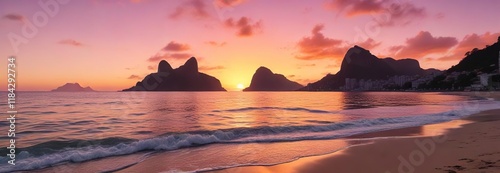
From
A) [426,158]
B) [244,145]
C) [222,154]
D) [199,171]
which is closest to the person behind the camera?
[199,171]

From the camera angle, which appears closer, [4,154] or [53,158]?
[53,158]

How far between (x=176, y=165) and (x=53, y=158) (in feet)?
18.6

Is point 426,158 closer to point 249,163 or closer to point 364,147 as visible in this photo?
point 364,147

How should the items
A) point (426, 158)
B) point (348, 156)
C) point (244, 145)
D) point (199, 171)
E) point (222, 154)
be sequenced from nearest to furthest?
point (199, 171) < point (426, 158) < point (348, 156) < point (222, 154) < point (244, 145)

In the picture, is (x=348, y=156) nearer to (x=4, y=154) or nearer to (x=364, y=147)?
(x=364, y=147)

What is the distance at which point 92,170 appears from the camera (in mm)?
10953

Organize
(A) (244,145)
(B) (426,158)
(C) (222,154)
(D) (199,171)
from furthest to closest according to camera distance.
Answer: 1. (A) (244,145)
2. (C) (222,154)
3. (B) (426,158)
4. (D) (199,171)

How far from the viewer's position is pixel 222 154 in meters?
13.7

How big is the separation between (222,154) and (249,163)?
239cm

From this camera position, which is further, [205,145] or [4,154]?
[205,145]

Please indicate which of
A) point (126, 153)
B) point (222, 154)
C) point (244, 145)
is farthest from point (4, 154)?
point (244, 145)

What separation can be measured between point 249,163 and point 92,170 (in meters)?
5.73

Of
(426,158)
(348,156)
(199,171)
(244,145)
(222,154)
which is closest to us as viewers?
(199,171)

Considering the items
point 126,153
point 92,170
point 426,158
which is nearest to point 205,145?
point 126,153
